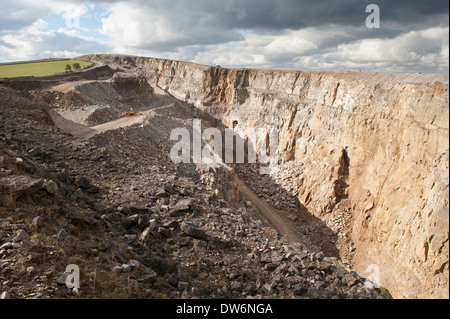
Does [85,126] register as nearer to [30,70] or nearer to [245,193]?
[245,193]

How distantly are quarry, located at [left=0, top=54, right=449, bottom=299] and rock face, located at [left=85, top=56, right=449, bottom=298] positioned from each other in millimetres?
89

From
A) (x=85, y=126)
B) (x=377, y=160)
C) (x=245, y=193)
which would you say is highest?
(x=85, y=126)

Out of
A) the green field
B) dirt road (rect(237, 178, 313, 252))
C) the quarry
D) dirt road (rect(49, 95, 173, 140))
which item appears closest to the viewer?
the quarry

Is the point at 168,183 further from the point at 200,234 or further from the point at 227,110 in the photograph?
the point at 227,110

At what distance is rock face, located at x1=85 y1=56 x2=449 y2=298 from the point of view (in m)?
13.9

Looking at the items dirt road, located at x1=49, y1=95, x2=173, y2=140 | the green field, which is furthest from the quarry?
the green field

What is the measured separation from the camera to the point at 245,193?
2522 centimetres

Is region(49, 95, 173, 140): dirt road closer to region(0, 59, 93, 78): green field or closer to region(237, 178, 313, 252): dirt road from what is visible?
region(237, 178, 313, 252): dirt road

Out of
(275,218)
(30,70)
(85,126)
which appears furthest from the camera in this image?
(30,70)

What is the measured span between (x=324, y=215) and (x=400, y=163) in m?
6.66

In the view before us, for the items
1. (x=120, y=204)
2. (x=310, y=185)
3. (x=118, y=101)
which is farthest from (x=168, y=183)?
(x=118, y=101)

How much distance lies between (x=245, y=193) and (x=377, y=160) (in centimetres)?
1066

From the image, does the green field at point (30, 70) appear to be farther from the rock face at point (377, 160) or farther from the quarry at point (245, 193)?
the rock face at point (377, 160)

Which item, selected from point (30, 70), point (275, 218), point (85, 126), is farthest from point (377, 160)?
point (30, 70)
